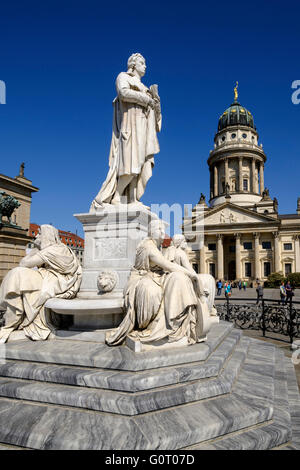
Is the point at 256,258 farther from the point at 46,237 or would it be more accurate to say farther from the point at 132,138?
the point at 46,237

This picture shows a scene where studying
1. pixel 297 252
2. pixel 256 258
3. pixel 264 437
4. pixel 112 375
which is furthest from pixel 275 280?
pixel 112 375

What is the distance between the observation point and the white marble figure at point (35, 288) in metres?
3.79

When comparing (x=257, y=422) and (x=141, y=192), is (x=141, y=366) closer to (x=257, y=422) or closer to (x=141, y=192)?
(x=257, y=422)

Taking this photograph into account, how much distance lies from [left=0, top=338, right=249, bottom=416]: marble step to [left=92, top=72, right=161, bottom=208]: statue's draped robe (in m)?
2.74

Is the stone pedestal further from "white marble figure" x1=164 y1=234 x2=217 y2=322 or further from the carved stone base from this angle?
"white marble figure" x1=164 y1=234 x2=217 y2=322

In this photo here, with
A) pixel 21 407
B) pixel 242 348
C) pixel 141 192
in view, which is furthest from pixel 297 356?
pixel 21 407

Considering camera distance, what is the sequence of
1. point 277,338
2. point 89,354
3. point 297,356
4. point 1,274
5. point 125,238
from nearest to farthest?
point 89,354, point 125,238, point 297,356, point 277,338, point 1,274

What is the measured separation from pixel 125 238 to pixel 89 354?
1.78 metres

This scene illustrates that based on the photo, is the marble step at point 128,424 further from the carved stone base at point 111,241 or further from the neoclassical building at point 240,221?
the neoclassical building at point 240,221

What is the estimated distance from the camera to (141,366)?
2.80m

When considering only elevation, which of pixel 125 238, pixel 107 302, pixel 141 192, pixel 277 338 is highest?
pixel 141 192

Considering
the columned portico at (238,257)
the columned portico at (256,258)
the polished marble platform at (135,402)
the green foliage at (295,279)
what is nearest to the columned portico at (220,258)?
the columned portico at (238,257)

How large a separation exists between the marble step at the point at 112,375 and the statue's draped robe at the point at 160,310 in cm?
39

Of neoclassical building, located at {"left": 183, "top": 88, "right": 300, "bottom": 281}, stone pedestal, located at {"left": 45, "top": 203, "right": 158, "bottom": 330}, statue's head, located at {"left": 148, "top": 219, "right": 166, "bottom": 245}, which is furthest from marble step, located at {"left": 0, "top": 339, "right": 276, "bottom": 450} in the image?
neoclassical building, located at {"left": 183, "top": 88, "right": 300, "bottom": 281}
